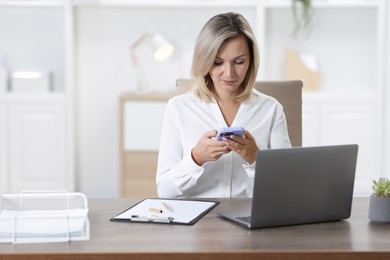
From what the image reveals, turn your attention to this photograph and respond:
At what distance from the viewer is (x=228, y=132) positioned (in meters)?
2.21

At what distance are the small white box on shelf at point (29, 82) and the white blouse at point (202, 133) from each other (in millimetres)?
2265

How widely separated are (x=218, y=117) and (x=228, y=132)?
334 mm

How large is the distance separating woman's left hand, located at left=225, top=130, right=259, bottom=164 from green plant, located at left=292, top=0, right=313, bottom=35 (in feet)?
8.41

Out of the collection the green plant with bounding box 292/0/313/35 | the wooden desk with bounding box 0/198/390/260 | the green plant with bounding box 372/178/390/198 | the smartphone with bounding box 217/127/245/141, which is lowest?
the wooden desk with bounding box 0/198/390/260

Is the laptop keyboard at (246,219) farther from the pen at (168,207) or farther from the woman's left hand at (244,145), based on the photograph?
the woman's left hand at (244,145)

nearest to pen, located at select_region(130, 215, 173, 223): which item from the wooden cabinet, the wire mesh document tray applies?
the wire mesh document tray

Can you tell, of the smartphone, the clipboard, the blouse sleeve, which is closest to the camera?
the clipboard

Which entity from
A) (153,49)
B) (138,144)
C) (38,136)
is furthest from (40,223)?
(153,49)

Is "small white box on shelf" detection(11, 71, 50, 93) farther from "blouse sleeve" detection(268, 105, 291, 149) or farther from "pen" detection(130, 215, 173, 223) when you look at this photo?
"pen" detection(130, 215, 173, 223)

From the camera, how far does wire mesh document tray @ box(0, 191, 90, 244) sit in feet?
5.79

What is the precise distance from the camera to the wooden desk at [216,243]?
1.67 meters

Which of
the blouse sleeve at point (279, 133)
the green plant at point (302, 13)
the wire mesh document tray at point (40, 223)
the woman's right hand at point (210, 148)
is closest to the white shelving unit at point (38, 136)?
the green plant at point (302, 13)

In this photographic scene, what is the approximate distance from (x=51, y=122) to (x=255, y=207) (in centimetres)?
296

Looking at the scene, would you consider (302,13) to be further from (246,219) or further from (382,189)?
(246,219)
